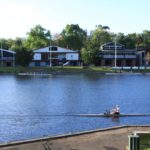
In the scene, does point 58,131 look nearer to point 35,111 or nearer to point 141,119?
point 141,119

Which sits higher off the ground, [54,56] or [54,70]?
[54,56]

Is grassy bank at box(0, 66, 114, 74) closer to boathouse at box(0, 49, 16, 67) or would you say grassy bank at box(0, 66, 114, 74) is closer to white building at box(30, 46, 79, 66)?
boathouse at box(0, 49, 16, 67)

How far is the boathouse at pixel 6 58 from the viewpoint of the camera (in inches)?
7001

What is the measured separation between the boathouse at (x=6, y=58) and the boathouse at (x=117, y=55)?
115ft

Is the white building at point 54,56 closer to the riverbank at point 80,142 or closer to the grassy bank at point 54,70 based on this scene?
the grassy bank at point 54,70

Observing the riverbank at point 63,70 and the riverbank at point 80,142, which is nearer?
the riverbank at point 80,142

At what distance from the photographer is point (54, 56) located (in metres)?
187

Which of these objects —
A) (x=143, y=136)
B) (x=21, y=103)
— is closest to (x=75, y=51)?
(x=21, y=103)

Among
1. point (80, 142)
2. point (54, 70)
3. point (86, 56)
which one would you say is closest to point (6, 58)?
point (54, 70)

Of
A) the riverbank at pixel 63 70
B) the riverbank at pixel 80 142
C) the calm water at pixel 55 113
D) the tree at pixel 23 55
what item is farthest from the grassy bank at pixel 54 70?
the riverbank at pixel 80 142

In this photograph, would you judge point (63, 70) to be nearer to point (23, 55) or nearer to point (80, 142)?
point (23, 55)

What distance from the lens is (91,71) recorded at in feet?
525

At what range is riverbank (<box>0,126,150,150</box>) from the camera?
25078mm

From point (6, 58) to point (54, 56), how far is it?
2023 centimetres
